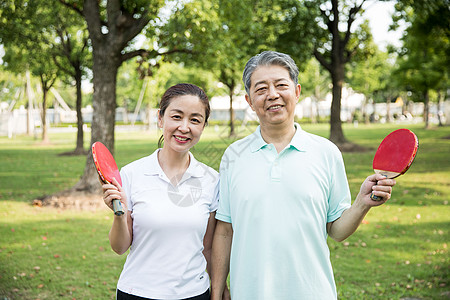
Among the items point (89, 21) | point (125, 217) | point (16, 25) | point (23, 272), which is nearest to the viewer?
point (125, 217)

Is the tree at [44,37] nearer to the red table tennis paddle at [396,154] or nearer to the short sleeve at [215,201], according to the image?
the short sleeve at [215,201]

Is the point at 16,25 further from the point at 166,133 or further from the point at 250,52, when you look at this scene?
the point at 166,133

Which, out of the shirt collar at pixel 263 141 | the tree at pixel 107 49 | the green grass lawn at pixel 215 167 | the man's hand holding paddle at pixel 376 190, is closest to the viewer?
the man's hand holding paddle at pixel 376 190

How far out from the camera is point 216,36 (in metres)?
11.6

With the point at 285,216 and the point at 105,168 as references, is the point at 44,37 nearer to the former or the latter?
the point at 105,168

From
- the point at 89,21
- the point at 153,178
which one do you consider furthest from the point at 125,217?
the point at 89,21

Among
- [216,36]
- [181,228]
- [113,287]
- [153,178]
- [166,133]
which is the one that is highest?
[216,36]

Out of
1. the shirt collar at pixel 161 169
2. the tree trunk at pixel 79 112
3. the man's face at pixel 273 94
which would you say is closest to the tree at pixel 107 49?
the shirt collar at pixel 161 169

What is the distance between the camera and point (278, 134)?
2600 millimetres

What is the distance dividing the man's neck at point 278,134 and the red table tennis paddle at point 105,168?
922 millimetres

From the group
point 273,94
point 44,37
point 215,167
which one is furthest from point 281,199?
point 44,37

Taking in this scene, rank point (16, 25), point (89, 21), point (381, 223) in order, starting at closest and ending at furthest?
point (381, 223) → point (89, 21) → point (16, 25)

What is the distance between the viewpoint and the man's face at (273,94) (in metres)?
2.49

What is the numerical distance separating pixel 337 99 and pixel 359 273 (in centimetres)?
1631
